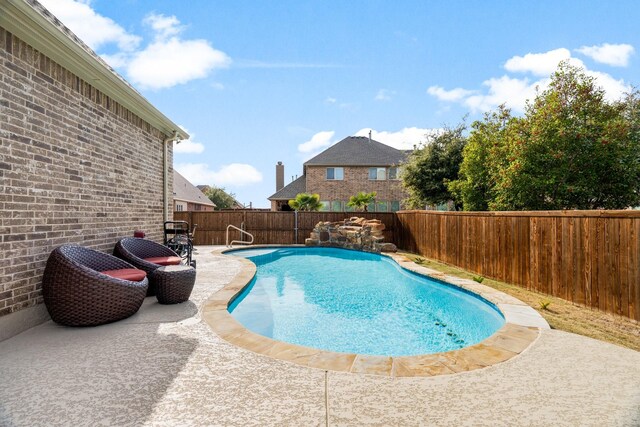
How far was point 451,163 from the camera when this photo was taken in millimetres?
16953

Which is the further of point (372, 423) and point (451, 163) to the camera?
point (451, 163)

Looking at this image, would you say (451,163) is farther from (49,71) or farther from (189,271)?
(49,71)

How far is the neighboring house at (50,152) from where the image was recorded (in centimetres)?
356

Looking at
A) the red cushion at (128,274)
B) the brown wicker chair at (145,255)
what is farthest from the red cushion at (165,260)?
the red cushion at (128,274)

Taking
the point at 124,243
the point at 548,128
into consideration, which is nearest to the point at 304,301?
the point at 124,243

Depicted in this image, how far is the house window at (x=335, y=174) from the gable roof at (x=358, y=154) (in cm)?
53

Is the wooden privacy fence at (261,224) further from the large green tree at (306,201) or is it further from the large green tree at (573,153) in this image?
the large green tree at (573,153)

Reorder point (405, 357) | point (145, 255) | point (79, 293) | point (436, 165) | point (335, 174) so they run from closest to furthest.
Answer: point (405, 357) < point (79, 293) < point (145, 255) < point (436, 165) < point (335, 174)

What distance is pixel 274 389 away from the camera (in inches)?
96.4

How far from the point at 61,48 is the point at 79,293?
318 cm

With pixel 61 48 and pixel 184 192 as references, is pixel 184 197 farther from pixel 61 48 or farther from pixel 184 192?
pixel 61 48

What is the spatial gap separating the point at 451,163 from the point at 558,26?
10062 millimetres

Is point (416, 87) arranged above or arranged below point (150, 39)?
above

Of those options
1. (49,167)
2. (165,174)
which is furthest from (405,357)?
(165,174)
